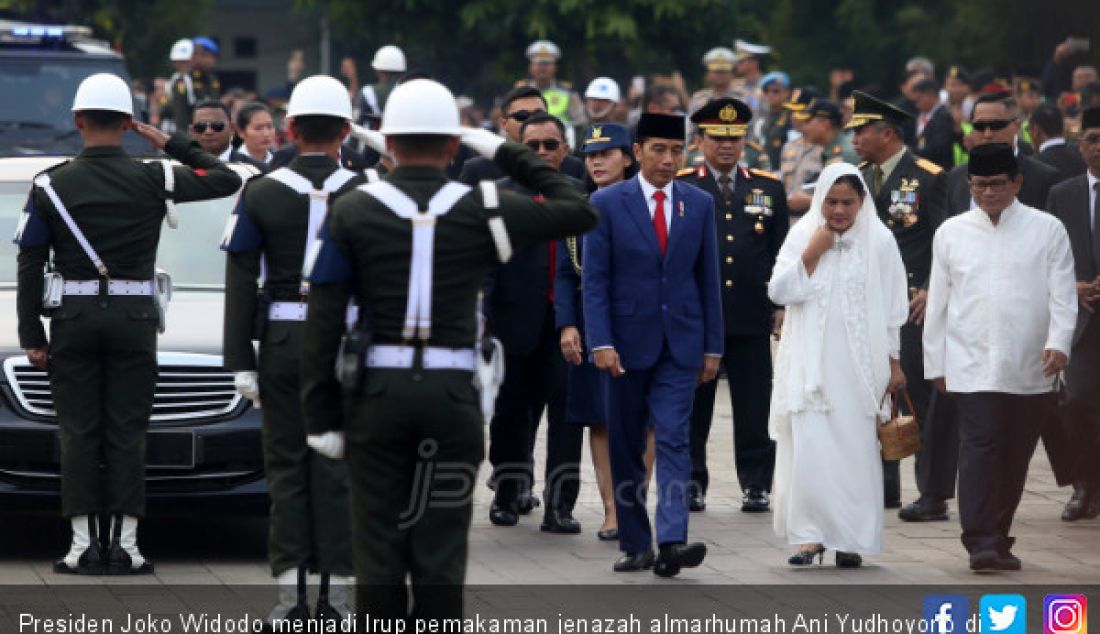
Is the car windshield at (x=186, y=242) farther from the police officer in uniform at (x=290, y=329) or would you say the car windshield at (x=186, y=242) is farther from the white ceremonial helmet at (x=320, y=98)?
the white ceremonial helmet at (x=320, y=98)

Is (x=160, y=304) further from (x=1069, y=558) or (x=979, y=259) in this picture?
(x=1069, y=558)

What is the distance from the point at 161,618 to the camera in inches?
351

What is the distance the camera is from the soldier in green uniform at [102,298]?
9.81 meters

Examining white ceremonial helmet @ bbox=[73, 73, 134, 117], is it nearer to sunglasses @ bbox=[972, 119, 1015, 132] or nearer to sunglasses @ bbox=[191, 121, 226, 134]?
sunglasses @ bbox=[191, 121, 226, 134]

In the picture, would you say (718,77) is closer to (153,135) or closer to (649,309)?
(649,309)

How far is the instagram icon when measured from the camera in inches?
352

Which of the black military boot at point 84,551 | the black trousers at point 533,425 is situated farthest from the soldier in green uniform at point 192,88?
the black military boot at point 84,551

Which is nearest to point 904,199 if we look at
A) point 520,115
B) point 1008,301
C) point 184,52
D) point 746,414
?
point 746,414

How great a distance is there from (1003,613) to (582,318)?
2867 millimetres

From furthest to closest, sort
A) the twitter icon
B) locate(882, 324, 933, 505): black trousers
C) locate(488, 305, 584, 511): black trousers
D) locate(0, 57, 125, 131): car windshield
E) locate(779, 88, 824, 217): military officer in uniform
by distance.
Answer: locate(779, 88, 824, 217): military officer in uniform < locate(0, 57, 125, 131): car windshield < locate(882, 324, 933, 505): black trousers < locate(488, 305, 584, 511): black trousers < the twitter icon

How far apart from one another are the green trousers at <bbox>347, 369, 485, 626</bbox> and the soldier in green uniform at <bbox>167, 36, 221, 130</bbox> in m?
14.8

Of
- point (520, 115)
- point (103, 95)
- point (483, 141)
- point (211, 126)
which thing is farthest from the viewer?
point (211, 126)

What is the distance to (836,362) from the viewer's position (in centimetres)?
1050

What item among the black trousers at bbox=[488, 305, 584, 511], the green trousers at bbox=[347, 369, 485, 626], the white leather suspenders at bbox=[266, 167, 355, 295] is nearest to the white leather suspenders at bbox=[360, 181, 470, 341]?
the green trousers at bbox=[347, 369, 485, 626]
